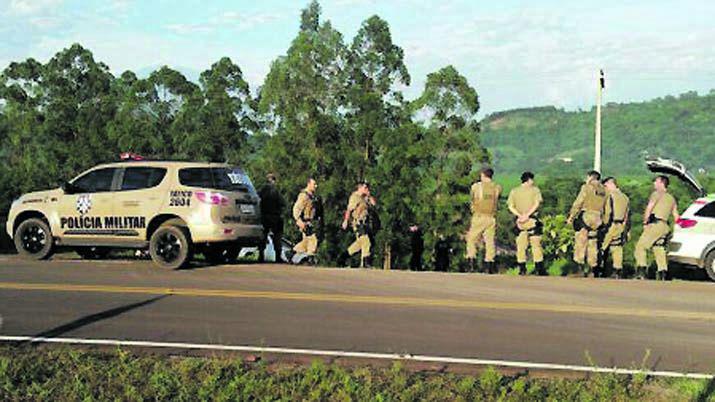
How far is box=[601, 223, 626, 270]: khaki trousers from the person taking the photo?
16516 millimetres

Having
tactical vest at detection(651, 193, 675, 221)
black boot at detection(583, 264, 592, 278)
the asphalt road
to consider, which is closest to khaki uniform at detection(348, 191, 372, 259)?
the asphalt road

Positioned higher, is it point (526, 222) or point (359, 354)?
point (526, 222)

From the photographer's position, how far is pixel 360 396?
6.96m

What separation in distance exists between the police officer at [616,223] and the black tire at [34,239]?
33.1 feet

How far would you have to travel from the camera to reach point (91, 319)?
10148 millimetres

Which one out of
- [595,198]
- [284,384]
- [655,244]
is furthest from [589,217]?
[284,384]

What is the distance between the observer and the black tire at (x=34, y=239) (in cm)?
1627

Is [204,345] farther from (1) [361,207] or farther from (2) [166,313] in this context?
(1) [361,207]

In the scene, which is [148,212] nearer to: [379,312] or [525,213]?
[379,312]

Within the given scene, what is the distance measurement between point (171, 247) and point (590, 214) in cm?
750

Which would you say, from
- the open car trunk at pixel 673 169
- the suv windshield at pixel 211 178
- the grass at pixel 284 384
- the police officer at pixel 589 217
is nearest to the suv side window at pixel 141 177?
the suv windshield at pixel 211 178

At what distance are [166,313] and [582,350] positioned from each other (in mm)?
4786

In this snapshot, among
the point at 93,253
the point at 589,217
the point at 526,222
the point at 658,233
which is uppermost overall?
the point at 589,217

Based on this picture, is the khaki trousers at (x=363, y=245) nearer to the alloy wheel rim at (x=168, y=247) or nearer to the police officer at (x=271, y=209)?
the police officer at (x=271, y=209)
